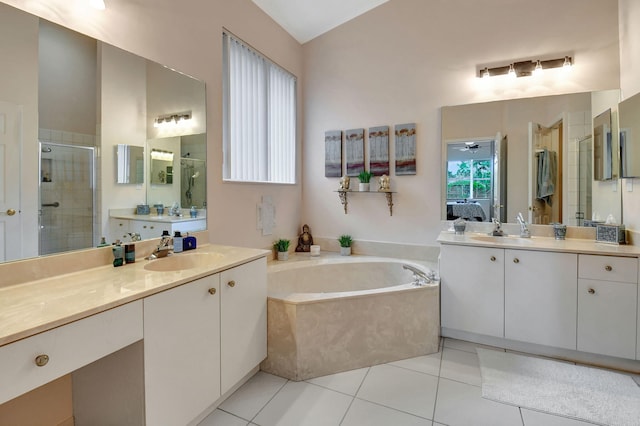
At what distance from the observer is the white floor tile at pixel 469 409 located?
163 cm

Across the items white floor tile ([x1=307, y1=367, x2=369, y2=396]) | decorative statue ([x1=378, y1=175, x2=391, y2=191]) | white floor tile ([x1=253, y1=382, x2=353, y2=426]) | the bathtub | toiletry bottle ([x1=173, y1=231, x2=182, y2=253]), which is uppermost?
decorative statue ([x1=378, y1=175, x2=391, y2=191])

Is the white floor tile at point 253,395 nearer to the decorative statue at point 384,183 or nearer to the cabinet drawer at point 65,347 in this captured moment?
the cabinet drawer at point 65,347

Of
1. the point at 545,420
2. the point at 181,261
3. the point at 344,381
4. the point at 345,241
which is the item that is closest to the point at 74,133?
the point at 181,261

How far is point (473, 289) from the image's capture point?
95.0 inches

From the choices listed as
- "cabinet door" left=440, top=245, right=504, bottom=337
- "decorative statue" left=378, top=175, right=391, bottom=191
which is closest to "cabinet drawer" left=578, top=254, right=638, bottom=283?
"cabinet door" left=440, top=245, right=504, bottom=337

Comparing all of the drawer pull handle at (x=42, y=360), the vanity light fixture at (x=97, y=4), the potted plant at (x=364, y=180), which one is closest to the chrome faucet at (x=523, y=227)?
the potted plant at (x=364, y=180)

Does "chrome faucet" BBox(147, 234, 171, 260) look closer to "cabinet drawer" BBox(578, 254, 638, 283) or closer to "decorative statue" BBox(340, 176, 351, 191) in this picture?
"decorative statue" BBox(340, 176, 351, 191)

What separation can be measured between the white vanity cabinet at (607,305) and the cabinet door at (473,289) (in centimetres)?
49

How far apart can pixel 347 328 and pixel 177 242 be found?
4.16 ft

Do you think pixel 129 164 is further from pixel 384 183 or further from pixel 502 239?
pixel 502 239

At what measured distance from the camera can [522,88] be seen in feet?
8.94

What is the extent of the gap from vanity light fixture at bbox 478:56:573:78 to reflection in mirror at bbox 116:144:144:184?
2.88 metres

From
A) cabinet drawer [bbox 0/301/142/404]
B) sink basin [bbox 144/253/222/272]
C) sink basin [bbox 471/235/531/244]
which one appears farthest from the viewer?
sink basin [bbox 471/235/531/244]

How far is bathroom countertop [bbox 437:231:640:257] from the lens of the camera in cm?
209
